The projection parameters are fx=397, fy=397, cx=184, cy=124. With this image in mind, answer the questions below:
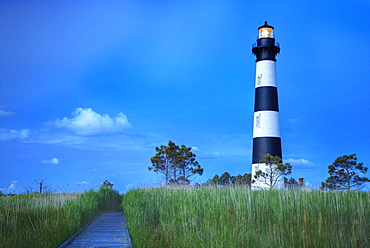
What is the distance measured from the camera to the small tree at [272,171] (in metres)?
19.5

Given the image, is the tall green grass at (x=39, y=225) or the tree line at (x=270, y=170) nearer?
the tall green grass at (x=39, y=225)

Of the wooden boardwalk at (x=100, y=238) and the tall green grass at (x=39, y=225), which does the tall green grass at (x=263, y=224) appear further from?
the tall green grass at (x=39, y=225)

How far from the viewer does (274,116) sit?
20.0 meters

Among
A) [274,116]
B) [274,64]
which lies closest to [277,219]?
[274,116]

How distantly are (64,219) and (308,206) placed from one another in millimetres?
5895

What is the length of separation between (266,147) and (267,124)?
1.15 meters

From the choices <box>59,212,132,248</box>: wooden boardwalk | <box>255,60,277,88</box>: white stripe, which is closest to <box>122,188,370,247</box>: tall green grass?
<box>59,212,132,248</box>: wooden boardwalk

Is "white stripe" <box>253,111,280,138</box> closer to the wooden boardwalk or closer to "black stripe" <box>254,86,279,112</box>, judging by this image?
"black stripe" <box>254,86,279,112</box>

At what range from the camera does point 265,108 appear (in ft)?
65.7

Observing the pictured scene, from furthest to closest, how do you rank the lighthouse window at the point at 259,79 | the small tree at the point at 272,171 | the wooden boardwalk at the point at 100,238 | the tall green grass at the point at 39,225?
the lighthouse window at the point at 259,79 → the small tree at the point at 272,171 → the wooden boardwalk at the point at 100,238 → the tall green grass at the point at 39,225

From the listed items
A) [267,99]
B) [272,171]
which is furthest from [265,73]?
[272,171]

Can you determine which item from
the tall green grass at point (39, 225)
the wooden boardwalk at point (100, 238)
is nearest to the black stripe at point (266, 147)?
the tall green grass at point (39, 225)

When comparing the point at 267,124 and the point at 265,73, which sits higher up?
the point at 265,73

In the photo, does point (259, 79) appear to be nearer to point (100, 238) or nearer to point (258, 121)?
point (258, 121)
